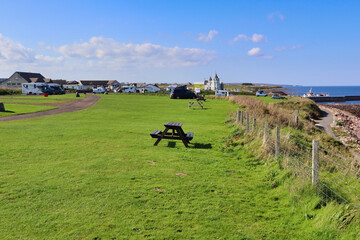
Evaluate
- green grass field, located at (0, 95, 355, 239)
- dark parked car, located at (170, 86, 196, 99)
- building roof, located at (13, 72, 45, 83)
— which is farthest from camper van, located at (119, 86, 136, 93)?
green grass field, located at (0, 95, 355, 239)

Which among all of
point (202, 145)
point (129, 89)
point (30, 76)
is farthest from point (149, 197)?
point (30, 76)

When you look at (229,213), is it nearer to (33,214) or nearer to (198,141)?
(33,214)

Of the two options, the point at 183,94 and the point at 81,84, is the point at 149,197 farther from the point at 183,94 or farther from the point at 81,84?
the point at 81,84

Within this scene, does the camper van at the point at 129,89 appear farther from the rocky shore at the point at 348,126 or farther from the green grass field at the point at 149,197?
the green grass field at the point at 149,197

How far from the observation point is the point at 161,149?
37.7 feet

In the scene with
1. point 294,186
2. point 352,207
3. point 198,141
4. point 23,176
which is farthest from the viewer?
point 198,141

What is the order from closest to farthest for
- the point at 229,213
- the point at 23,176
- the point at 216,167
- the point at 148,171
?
the point at 229,213, the point at 23,176, the point at 148,171, the point at 216,167

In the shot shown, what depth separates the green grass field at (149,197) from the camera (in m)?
5.14

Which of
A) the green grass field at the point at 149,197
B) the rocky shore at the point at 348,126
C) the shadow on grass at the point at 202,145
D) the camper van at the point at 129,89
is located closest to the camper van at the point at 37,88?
the camper van at the point at 129,89

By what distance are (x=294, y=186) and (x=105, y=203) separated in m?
4.70

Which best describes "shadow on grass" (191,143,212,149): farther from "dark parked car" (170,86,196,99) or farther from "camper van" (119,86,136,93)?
"camper van" (119,86,136,93)

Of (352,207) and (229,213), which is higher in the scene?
(352,207)

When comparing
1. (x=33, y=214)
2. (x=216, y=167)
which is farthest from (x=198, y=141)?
(x=33, y=214)

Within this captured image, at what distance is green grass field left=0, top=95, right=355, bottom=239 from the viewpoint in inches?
202
